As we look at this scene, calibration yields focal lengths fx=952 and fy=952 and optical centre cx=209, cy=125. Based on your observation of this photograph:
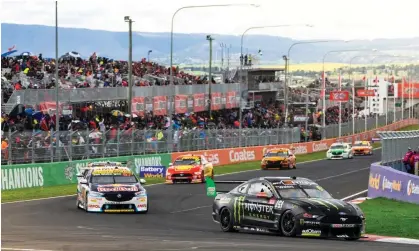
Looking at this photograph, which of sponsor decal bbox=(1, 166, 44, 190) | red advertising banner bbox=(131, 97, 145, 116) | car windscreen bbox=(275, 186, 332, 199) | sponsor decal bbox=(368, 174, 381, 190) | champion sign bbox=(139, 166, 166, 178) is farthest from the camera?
red advertising banner bbox=(131, 97, 145, 116)

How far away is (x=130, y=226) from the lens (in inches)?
836

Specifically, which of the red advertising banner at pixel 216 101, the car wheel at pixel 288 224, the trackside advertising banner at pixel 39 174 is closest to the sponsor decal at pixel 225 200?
the car wheel at pixel 288 224

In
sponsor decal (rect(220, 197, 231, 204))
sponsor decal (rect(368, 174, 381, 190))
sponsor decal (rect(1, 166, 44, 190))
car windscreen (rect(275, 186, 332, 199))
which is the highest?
car windscreen (rect(275, 186, 332, 199))

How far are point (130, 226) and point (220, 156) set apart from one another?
37815mm

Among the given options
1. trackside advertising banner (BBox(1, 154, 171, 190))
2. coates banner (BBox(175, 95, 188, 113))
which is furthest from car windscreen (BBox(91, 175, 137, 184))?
coates banner (BBox(175, 95, 188, 113))

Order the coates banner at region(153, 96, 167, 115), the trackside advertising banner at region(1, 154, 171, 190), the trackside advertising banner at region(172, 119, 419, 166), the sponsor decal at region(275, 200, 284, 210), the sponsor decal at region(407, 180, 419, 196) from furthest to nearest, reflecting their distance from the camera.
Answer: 1. the coates banner at region(153, 96, 167, 115)
2. the trackside advertising banner at region(172, 119, 419, 166)
3. the trackside advertising banner at region(1, 154, 171, 190)
4. the sponsor decal at region(407, 180, 419, 196)
5. the sponsor decal at region(275, 200, 284, 210)

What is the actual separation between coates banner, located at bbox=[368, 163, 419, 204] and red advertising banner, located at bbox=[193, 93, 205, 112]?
39.3 m

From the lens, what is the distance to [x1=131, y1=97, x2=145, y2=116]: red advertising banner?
5778 centimetres

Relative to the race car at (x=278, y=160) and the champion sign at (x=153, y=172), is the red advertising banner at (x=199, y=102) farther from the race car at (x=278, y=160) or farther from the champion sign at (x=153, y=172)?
the champion sign at (x=153, y=172)

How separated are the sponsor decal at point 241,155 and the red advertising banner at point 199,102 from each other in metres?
7.13

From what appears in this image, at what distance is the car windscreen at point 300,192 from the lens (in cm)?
1915

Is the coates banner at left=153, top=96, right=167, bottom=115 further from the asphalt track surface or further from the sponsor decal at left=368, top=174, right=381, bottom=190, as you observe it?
the sponsor decal at left=368, top=174, right=381, bottom=190

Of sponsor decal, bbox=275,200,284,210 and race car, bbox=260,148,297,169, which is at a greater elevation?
sponsor decal, bbox=275,200,284,210

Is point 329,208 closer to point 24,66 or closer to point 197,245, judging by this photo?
point 197,245
